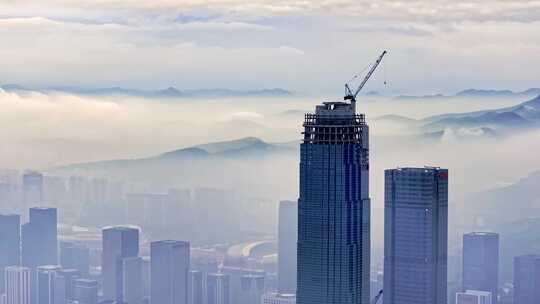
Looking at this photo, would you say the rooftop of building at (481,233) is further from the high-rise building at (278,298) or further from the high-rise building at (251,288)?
the high-rise building at (251,288)

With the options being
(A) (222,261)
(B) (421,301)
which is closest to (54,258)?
(A) (222,261)

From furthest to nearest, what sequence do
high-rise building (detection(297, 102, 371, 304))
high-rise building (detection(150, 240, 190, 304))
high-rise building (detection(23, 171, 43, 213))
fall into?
high-rise building (detection(150, 240, 190, 304)) → high-rise building (detection(23, 171, 43, 213)) → high-rise building (detection(297, 102, 371, 304))

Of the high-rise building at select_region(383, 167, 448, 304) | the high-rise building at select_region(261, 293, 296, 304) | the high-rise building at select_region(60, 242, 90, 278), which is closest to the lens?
the high-rise building at select_region(261, 293, 296, 304)

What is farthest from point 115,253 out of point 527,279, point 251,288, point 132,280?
point 527,279

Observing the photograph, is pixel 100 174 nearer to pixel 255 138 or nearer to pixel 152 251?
pixel 152 251

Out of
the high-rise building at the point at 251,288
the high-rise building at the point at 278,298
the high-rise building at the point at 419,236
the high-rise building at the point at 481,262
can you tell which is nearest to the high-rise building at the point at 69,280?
the high-rise building at the point at 251,288

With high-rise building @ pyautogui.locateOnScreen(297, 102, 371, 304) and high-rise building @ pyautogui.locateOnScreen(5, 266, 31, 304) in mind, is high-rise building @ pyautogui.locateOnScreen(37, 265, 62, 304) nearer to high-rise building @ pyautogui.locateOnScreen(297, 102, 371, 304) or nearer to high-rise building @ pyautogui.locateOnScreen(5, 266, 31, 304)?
high-rise building @ pyautogui.locateOnScreen(5, 266, 31, 304)

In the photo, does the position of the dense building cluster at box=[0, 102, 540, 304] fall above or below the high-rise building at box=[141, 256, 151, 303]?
above

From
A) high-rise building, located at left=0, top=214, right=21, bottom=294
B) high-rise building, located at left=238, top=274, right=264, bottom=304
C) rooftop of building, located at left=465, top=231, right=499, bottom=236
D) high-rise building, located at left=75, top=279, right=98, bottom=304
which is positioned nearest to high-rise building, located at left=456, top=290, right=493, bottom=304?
rooftop of building, located at left=465, top=231, right=499, bottom=236
